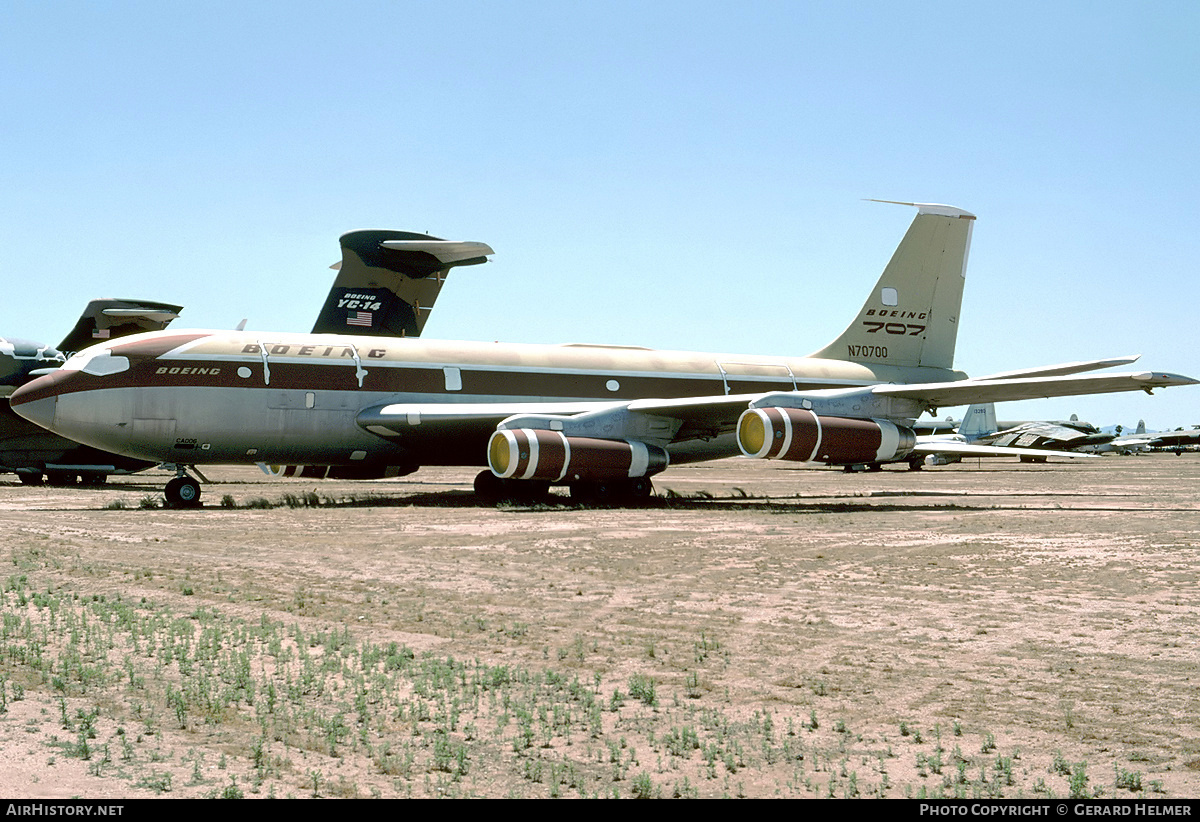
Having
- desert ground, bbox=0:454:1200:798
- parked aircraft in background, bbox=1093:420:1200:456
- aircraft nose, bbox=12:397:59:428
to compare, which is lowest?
desert ground, bbox=0:454:1200:798

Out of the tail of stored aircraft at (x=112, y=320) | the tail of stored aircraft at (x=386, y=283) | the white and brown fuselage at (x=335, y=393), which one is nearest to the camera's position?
the white and brown fuselage at (x=335, y=393)

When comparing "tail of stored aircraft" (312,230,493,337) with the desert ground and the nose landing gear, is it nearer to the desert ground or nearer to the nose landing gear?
the nose landing gear

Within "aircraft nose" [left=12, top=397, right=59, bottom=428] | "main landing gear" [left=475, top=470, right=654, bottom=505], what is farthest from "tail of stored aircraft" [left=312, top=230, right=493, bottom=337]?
"aircraft nose" [left=12, top=397, right=59, bottom=428]

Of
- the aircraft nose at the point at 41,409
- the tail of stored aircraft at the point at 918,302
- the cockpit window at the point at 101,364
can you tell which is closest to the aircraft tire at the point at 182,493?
the cockpit window at the point at 101,364

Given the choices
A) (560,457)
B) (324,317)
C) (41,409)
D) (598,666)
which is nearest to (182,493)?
(41,409)

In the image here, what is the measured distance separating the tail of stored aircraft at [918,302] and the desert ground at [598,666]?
46.9ft

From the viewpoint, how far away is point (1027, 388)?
22156 mm

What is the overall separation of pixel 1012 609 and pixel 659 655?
3516mm

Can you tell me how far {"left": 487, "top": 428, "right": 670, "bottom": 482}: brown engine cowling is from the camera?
20.5 m

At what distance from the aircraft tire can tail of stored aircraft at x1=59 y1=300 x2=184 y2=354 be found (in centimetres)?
1267

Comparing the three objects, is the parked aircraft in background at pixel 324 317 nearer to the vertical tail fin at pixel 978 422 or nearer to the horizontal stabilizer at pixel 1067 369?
the horizontal stabilizer at pixel 1067 369

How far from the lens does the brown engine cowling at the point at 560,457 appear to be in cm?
2055

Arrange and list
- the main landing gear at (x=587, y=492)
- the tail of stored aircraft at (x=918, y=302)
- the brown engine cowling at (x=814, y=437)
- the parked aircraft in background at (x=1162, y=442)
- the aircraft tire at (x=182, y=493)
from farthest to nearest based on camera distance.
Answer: the parked aircraft in background at (x=1162, y=442), the tail of stored aircraft at (x=918, y=302), the main landing gear at (x=587, y=492), the brown engine cowling at (x=814, y=437), the aircraft tire at (x=182, y=493)
